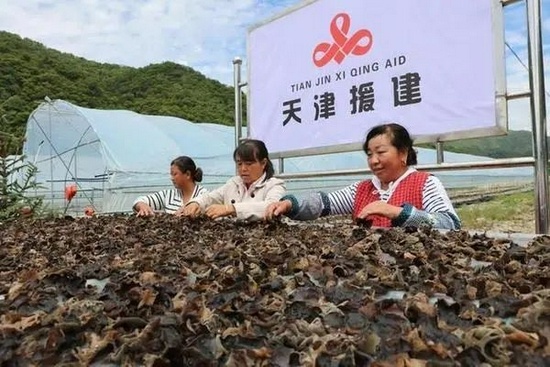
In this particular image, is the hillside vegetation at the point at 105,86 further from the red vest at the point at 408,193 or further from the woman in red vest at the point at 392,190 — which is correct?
the red vest at the point at 408,193

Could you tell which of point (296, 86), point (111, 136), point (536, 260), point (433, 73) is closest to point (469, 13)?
point (433, 73)

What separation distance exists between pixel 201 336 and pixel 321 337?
134 mm

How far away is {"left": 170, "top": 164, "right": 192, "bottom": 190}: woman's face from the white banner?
2.16ft

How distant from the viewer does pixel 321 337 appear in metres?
0.60

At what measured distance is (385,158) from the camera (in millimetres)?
2299

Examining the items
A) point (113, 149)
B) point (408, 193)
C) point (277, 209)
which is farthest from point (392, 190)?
point (113, 149)

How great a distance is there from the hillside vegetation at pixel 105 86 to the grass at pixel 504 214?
45.2 ft

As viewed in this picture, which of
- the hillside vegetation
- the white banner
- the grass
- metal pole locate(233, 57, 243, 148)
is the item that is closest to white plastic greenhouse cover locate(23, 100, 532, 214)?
the grass

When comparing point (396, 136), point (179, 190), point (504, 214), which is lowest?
point (504, 214)

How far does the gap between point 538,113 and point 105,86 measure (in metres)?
21.4

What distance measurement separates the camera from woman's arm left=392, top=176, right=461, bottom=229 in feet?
6.44

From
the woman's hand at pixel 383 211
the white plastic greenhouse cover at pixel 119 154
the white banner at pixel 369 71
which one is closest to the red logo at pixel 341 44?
the white banner at pixel 369 71

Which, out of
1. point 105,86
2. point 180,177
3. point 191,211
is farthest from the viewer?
point 105,86

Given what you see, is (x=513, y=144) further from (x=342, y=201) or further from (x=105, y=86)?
(x=105, y=86)
